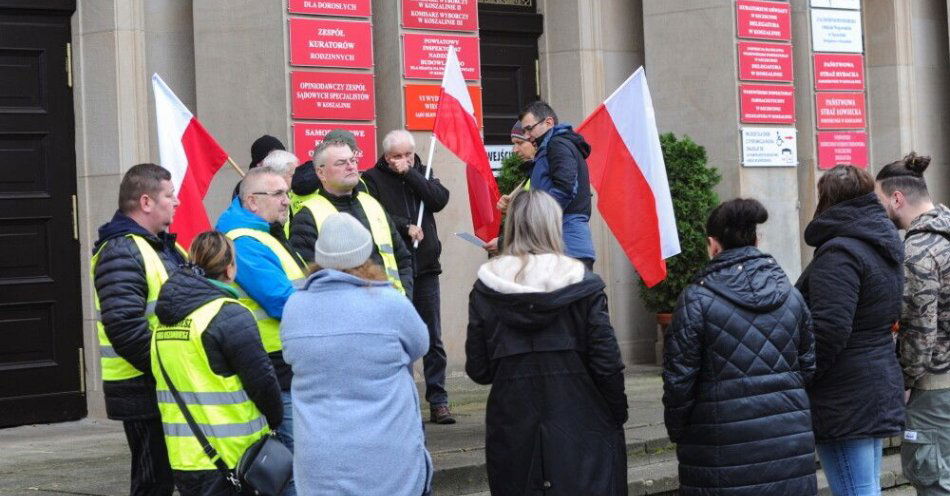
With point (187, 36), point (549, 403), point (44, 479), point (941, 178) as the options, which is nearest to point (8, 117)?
point (187, 36)

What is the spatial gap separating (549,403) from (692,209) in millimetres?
7866

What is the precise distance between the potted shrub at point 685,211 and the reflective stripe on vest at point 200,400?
7.70m

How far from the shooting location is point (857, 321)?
Answer: 21.5ft

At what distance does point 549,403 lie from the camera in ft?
18.2

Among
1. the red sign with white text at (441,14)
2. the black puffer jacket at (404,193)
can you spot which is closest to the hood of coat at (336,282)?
the black puffer jacket at (404,193)

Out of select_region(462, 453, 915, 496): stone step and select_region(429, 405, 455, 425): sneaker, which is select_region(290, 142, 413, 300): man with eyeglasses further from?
select_region(429, 405, 455, 425): sneaker

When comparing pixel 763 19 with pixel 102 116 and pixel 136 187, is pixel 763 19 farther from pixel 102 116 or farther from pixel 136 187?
pixel 136 187

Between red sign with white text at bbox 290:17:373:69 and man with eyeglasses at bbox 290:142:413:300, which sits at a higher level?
red sign with white text at bbox 290:17:373:69

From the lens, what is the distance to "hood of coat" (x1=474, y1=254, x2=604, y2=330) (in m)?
5.48

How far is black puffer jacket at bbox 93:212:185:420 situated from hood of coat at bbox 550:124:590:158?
305 cm

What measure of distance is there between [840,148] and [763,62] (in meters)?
1.66

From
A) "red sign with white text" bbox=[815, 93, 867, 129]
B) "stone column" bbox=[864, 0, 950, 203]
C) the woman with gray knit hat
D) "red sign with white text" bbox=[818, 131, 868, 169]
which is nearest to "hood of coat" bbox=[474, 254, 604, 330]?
the woman with gray knit hat

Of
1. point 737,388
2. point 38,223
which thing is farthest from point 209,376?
point 38,223

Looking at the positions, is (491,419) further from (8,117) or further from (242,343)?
(8,117)
